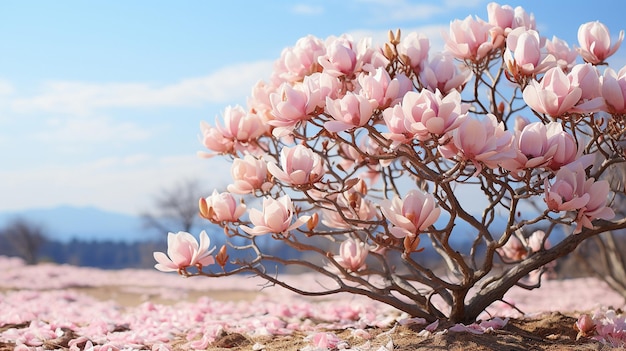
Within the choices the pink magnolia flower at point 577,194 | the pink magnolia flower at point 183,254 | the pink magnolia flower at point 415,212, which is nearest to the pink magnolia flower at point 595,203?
the pink magnolia flower at point 577,194

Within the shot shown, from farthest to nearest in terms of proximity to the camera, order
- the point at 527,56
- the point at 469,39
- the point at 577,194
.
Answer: the point at 469,39 < the point at 527,56 < the point at 577,194

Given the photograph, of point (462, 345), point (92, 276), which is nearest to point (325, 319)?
point (462, 345)

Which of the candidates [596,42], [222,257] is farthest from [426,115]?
[596,42]

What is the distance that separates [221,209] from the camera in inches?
127

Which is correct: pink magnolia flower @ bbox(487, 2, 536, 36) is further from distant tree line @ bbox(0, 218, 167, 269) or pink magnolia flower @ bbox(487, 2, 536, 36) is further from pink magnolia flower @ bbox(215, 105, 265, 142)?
distant tree line @ bbox(0, 218, 167, 269)

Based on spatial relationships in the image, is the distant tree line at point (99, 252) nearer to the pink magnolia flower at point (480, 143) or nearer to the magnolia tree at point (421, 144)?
the magnolia tree at point (421, 144)

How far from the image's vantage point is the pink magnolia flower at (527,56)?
2.98 m

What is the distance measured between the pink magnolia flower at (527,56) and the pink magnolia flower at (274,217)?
121 cm

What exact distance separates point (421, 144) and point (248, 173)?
955 millimetres

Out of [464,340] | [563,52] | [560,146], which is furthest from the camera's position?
[563,52]

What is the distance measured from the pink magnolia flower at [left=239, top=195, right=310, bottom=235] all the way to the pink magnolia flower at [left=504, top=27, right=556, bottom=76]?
121 centimetres

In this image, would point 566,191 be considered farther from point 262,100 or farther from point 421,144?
point 262,100

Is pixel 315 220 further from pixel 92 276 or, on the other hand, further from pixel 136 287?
pixel 92 276

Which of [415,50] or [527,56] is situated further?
[415,50]
